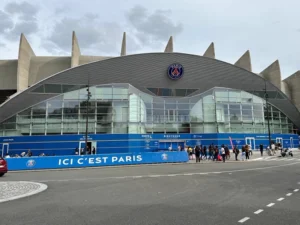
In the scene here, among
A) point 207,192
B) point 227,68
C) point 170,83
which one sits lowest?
point 207,192

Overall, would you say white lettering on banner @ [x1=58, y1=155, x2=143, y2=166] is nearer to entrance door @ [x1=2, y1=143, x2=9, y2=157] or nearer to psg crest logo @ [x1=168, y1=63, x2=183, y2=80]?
entrance door @ [x1=2, y1=143, x2=9, y2=157]

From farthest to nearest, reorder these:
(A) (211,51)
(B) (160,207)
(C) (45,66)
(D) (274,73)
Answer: (D) (274,73)
(A) (211,51)
(C) (45,66)
(B) (160,207)

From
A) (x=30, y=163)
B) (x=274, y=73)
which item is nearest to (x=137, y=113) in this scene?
(x=30, y=163)

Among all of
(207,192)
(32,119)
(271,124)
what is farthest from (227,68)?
(207,192)

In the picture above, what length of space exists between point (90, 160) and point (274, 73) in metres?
50.8

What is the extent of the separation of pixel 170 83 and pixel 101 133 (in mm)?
13734

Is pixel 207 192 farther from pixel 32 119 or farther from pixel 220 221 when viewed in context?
pixel 32 119

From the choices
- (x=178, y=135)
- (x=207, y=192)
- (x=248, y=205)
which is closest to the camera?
(x=248, y=205)

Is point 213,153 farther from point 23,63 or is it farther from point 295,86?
point 295,86

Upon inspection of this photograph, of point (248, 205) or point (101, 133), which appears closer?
point (248, 205)

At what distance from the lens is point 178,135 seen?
36.8m

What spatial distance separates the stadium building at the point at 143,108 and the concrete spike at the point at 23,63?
710 cm

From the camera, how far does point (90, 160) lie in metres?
21.4

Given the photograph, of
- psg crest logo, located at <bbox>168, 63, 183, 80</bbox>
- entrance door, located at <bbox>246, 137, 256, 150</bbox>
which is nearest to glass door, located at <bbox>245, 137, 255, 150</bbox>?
entrance door, located at <bbox>246, 137, 256, 150</bbox>
